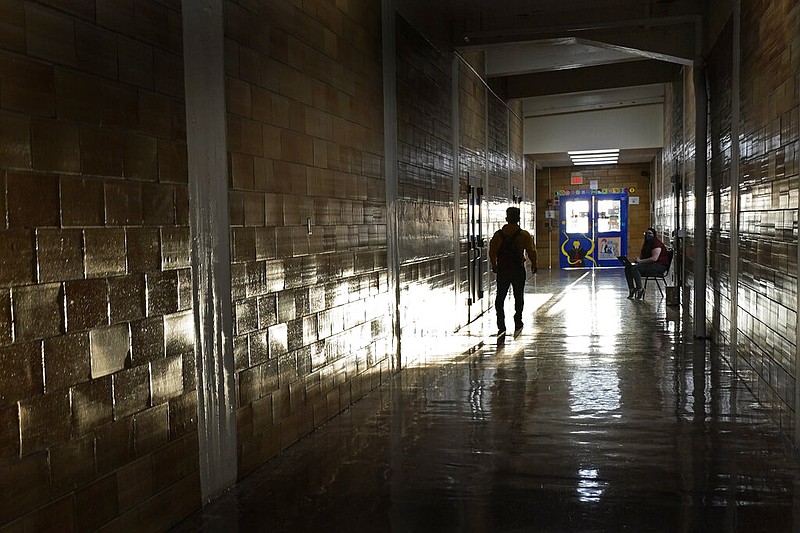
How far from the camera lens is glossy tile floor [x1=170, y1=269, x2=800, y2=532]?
3518 millimetres

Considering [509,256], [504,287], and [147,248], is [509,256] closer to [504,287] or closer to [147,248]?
[504,287]

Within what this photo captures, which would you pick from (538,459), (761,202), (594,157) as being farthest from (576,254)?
(538,459)

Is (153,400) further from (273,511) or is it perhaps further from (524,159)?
(524,159)

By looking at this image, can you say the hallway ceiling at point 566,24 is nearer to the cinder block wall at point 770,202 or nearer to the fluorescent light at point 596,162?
the cinder block wall at point 770,202

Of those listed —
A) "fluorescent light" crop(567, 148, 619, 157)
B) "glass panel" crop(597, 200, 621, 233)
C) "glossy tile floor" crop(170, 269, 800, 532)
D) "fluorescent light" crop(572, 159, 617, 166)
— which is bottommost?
"glossy tile floor" crop(170, 269, 800, 532)

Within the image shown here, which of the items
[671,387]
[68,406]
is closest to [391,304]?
[671,387]

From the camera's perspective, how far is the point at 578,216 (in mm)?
21766

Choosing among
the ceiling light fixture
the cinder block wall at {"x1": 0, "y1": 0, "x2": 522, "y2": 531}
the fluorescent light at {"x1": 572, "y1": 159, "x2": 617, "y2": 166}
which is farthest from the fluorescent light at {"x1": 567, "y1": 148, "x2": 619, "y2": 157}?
the cinder block wall at {"x1": 0, "y1": 0, "x2": 522, "y2": 531}

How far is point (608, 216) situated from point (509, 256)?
13.1 m

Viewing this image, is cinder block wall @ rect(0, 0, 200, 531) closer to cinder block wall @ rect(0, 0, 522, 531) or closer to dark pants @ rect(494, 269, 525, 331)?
cinder block wall @ rect(0, 0, 522, 531)

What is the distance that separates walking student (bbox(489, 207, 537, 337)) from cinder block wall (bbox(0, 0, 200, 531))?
19.4 feet

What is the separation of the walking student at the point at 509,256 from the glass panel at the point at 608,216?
1286 cm

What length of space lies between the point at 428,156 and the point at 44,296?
5457 millimetres

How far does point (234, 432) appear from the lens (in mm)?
4016
